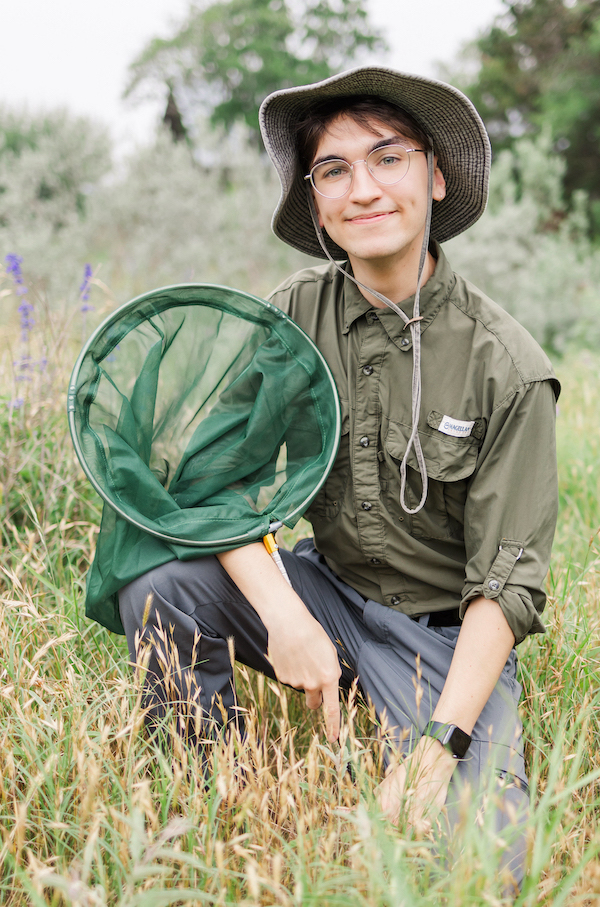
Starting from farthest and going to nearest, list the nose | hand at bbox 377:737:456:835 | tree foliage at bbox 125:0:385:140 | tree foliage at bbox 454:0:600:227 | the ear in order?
tree foliage at bbox 125:0:385:140 → tree foliage at bbox 454:0:600:227 → the ear → the nose → hand at bbox 377:737:456:835

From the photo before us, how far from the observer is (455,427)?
1.78 m

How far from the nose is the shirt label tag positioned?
0.61 metres

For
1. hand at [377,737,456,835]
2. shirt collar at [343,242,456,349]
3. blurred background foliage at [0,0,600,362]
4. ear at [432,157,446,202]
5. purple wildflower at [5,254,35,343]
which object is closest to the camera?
hand at [377,737,456,835]

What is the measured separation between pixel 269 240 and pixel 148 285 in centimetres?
307

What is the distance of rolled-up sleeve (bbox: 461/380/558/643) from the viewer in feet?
5.33

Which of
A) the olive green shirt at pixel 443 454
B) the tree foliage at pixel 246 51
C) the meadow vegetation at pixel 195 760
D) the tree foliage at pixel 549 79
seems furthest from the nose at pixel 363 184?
the tree foliage at pixel 246 51

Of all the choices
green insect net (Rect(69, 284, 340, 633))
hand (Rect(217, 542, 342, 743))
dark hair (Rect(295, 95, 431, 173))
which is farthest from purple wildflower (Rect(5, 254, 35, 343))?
hand (Rect(217, 542, 342, 743))

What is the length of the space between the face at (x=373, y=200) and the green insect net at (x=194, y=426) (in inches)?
11.9

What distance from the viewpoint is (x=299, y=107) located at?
188cm

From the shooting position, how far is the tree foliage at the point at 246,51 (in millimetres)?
26625

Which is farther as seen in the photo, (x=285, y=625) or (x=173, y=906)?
(x=285, y=625)

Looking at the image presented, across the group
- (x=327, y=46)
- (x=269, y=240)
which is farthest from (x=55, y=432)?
(x=327, y=46)

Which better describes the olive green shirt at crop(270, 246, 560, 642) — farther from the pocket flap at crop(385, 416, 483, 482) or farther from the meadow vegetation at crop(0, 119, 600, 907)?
the meadow vegetation at crop(0, 119, 600, 907)

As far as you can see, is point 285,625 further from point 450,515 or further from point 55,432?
point 55,432
